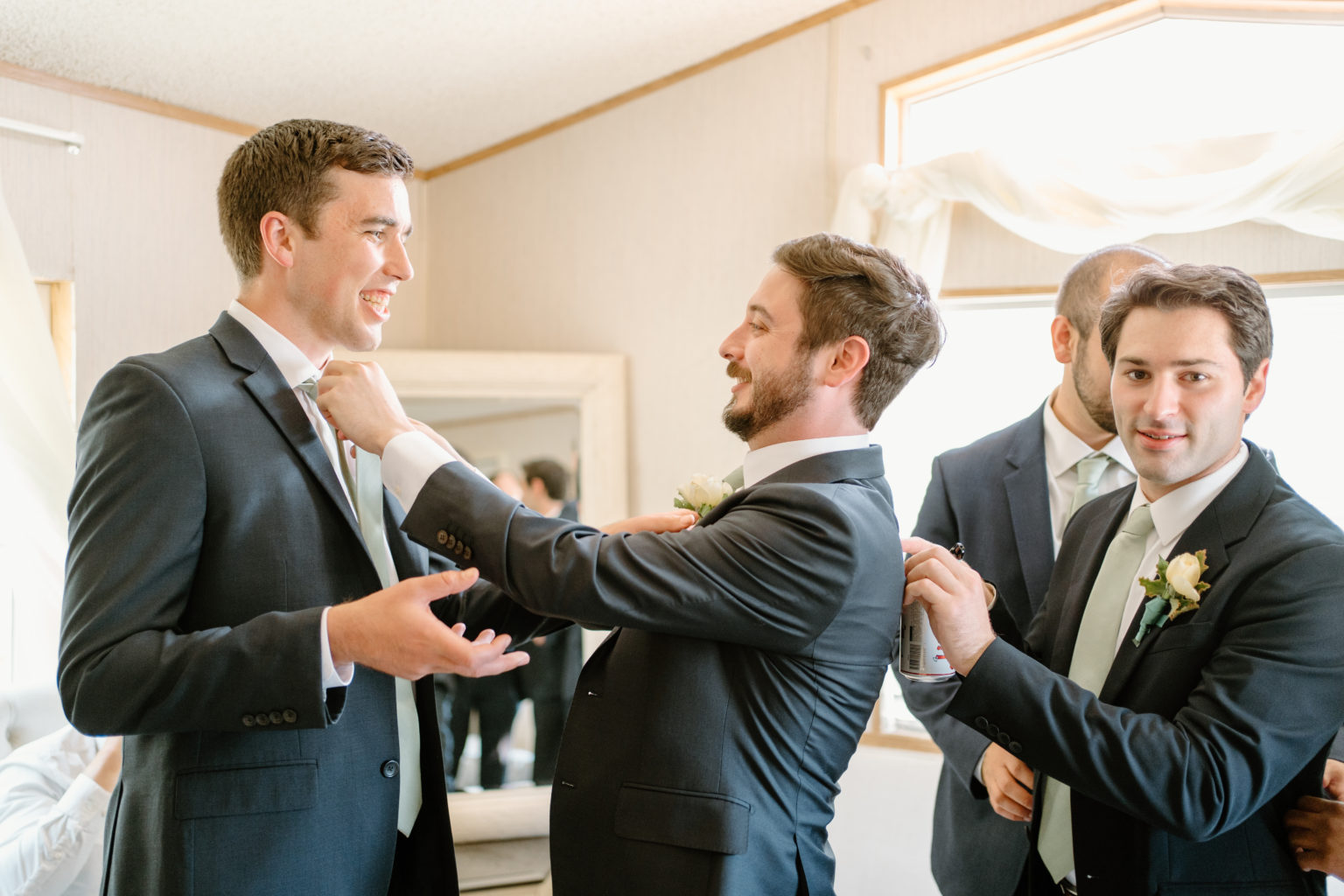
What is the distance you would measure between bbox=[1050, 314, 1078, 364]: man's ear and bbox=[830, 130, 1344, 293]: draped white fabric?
109 cm

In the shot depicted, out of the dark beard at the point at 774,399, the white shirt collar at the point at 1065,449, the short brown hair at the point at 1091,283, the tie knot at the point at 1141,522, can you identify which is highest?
the short brown hair at the point at 1091,283

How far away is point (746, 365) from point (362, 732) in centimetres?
88

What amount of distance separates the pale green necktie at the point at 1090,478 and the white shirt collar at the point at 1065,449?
2 centimetres

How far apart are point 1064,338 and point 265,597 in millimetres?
1894

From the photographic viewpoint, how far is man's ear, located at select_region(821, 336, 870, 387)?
1.82m

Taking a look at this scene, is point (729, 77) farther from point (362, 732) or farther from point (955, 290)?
point (362, 732)

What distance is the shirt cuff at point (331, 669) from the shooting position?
4.90 feet

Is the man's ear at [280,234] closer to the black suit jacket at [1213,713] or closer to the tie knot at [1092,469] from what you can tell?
the black suit jacket at [1213,713]

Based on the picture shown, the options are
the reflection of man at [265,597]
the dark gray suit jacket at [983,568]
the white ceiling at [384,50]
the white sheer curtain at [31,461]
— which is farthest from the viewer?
the white ceiling at [384,50]

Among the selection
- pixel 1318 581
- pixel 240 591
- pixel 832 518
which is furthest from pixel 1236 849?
pixel 240 591

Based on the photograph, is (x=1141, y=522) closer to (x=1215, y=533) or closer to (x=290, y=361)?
(x=1215, y=533)

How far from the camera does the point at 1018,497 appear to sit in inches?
98.3

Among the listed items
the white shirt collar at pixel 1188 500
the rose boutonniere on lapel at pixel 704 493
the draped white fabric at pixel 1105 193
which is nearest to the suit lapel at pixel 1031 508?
the white shirt collar at pixel 1188 500

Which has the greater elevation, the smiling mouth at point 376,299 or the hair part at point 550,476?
the smiling mouth at point 376,299
